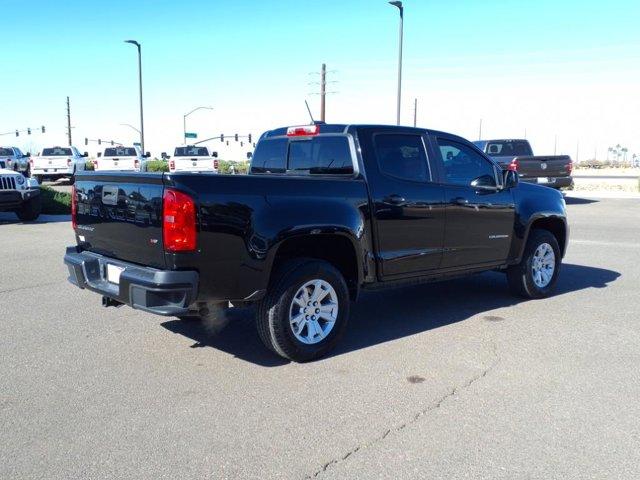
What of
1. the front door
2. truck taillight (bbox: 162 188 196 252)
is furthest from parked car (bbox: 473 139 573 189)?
truck taillight (bbox: 162 188 196 252)

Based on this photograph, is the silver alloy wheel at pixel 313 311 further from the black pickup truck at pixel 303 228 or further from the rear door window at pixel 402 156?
the rear door window at pixel 402 156

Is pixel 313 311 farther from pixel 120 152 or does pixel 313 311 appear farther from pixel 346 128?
pixel 120 152

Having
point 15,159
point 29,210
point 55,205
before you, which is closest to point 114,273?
point 29,210

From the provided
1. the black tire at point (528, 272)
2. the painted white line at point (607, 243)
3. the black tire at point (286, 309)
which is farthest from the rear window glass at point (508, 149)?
the black tire at point (286, 309)

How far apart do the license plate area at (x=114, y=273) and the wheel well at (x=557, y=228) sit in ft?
15.8

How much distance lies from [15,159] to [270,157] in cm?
2902

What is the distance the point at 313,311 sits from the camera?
4.91 m

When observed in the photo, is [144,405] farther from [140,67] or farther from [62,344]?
[140,67]

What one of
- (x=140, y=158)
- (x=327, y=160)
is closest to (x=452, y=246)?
(x=327, y=160)

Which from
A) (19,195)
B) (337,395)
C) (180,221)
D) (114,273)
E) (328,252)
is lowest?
(337,395)

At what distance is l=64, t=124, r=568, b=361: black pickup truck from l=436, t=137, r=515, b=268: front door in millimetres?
17

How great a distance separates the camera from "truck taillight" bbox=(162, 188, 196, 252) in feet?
13.5

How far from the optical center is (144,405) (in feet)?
13.1

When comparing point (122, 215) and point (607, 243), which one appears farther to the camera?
point (607, 243)
